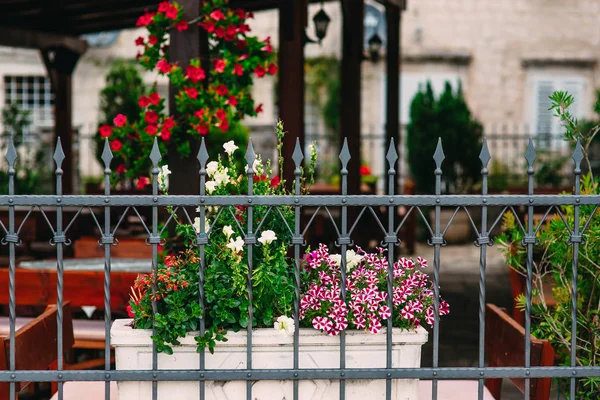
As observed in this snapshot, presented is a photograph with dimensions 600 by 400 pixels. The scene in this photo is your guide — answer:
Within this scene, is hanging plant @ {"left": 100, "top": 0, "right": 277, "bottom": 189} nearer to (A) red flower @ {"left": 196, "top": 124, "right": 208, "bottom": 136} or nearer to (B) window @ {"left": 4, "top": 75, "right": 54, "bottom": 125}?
(A) red flower @ {"left": 196, "top": 124, "right": 208, "bottom": 136}

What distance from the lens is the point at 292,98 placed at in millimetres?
6066

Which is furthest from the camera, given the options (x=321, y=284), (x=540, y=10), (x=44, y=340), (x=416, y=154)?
(x=540, y=10)

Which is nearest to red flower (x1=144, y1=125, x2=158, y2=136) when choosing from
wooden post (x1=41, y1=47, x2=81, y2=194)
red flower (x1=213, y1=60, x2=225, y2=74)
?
red flower (x1=213, y1=60, x2=225, y2=74)

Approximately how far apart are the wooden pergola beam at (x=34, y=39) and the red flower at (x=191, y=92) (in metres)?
5.13

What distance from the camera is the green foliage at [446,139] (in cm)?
1316

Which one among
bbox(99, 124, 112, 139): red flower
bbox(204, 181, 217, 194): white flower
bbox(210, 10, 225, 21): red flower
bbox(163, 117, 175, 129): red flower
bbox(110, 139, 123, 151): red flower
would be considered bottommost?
bbox(204, 181, 217, 194): white flower

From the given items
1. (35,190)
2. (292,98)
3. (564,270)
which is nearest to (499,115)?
(35,190)

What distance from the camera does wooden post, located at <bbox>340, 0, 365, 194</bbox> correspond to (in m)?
8.25

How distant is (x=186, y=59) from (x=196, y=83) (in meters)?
0.17

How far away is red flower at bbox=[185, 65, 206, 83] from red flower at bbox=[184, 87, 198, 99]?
0.06 metres

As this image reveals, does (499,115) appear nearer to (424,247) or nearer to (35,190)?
(424,247)

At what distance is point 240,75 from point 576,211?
2660mm

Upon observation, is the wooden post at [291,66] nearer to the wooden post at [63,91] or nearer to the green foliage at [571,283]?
Result: the green foliage at [571,283]

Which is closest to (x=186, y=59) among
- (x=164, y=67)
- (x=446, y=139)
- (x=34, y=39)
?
(x=164, y=67)
